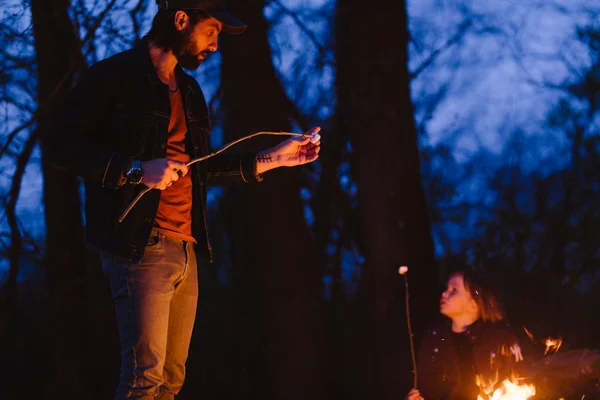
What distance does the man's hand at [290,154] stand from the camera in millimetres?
3008

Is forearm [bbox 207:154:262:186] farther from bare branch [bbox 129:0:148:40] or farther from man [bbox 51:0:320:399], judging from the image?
bare branch [bbox 129:0:148:40]

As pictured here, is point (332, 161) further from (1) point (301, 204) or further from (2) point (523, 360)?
(2) point (523, 360)

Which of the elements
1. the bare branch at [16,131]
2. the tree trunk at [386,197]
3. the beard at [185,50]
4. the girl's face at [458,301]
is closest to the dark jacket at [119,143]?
the beard at [185,50]

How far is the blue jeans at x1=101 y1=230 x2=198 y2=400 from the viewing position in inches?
99.9

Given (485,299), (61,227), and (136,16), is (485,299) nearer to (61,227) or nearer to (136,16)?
(61,227)

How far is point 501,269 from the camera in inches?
264

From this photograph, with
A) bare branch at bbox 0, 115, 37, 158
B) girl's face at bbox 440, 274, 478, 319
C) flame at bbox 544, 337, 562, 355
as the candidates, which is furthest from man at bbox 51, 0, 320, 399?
bare branch at bbox 0, 115, 37, 158

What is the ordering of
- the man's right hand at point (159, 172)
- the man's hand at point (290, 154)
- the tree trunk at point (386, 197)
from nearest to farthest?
Result: the man's right hand at point (159, 172) < the man's hand at point (290, 154) < the tree trunk at point (386, 197)

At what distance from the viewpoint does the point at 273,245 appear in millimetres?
5383

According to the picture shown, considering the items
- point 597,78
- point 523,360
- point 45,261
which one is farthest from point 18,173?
point 597,78

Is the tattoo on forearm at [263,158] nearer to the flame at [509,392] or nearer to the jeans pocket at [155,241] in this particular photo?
the jeans pocket at [155,241]

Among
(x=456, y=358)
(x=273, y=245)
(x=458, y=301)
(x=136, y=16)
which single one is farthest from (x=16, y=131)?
(x=456, y=358)

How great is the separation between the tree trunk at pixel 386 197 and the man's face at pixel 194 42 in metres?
2.56

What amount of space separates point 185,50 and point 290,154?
63 centimetres
